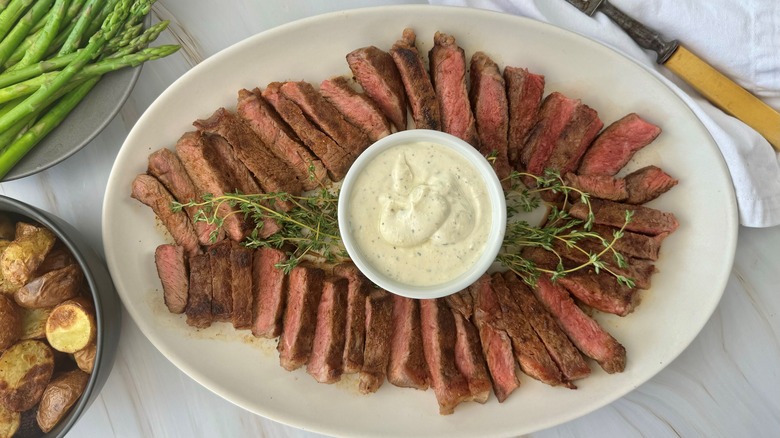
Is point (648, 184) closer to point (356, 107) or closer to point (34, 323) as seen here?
point (356, 107)

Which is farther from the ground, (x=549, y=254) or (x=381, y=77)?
(x=381, y=77)

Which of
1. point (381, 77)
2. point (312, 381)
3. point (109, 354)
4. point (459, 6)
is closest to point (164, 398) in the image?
point (109, 354)

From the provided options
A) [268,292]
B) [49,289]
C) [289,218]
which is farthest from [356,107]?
[49,289]

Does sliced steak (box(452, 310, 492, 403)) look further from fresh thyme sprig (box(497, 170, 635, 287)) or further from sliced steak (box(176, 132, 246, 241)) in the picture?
sliced steak (box(176, 132, 246, 241))

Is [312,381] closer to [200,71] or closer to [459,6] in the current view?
[200,71]

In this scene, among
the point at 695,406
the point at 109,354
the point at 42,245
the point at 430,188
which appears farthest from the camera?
the point at 695,406

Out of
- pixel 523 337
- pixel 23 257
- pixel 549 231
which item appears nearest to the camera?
pixel 23 257
